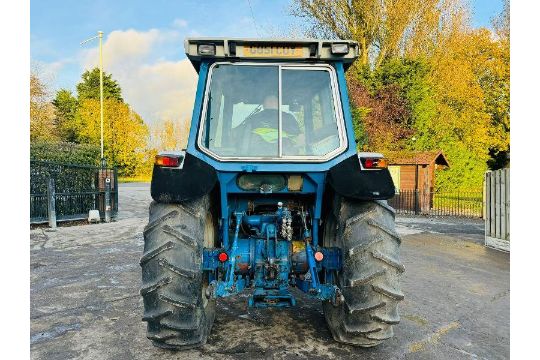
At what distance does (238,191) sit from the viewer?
338 cm

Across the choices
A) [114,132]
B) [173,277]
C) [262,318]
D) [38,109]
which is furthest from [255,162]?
[114,132]

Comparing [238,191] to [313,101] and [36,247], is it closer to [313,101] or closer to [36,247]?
[313,101]

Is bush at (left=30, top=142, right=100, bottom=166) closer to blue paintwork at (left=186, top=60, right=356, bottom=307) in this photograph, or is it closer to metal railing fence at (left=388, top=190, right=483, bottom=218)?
blue paintwork at (left=186, top=60, right=356, bottom=307)

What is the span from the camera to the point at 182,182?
119 inches

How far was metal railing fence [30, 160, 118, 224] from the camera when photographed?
10828 millimetres

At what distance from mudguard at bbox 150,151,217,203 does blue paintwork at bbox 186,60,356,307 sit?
138 mm

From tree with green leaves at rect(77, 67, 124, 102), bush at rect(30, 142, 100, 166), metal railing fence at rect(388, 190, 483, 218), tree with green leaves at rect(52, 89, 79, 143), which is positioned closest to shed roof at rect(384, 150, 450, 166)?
metal railing fence at rect(388, 190, 483, 218)

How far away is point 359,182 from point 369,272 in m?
0.69

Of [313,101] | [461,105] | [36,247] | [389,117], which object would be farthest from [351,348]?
[461,105]

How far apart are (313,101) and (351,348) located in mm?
2214

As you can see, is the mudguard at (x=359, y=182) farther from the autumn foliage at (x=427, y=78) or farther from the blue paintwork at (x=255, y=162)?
the autumn foliage at (x=427, y=78)

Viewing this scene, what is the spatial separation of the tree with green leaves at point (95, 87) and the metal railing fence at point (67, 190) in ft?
109

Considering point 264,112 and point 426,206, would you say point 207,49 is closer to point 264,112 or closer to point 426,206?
point 264,112

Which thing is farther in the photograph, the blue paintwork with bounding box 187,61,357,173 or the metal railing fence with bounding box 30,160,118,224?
the metal railing fence with bounding box 30,160,118,224
